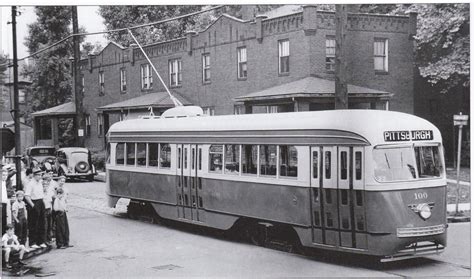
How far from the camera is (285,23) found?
72.2 feet

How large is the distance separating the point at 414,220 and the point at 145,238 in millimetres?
5840

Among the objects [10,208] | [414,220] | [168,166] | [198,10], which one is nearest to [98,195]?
[168,166]

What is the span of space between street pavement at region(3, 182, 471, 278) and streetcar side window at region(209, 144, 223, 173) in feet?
4.81

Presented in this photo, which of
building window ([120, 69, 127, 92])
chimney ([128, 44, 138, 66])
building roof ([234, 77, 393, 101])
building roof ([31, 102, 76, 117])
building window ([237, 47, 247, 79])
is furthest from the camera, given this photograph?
building window ([237, 47, 247, 79])

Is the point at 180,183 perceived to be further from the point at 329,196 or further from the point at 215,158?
the point at 329,196

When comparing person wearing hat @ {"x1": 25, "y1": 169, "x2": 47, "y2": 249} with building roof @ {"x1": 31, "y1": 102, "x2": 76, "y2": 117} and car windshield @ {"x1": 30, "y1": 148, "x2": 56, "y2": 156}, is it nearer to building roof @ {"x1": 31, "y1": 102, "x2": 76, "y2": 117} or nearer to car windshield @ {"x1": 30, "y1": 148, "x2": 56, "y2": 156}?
building roof @ {"x1": 31, "y1": 102, "x2": 76, "y2": 117}

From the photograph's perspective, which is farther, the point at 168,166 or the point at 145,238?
the point at 168,166

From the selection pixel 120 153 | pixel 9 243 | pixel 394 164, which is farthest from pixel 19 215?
pixel 394 164

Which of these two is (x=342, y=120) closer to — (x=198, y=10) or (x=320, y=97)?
(x=198, y=10)

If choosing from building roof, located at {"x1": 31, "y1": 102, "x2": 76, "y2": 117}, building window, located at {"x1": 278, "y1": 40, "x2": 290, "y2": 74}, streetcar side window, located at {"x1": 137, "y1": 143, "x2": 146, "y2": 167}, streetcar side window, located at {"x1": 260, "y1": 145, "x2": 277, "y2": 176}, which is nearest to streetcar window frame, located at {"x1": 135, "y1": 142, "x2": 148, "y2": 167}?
streetcar side window, located at {"x1": 137, "y1": 143, "x2": 146, "y2": 167}

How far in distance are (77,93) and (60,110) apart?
1.57 m

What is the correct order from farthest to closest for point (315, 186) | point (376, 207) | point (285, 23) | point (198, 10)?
point (285, 23) < point (198, 10) < point (315, 186) < point (376, 207)

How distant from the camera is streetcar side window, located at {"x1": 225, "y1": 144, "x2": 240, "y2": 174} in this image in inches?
507

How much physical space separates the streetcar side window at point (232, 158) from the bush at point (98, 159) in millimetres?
7662
